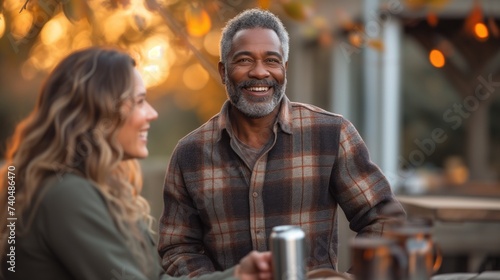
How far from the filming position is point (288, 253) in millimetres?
1854

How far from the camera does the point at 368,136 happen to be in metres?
9.15

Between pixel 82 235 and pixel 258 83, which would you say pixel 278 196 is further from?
pixel 82 235

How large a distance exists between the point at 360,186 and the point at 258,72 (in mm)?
475

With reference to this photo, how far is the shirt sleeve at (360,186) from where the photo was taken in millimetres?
2869

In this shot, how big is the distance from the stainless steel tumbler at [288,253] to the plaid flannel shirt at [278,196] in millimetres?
986

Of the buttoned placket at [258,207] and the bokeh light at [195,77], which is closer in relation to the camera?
the buttoned placket at [258,207]

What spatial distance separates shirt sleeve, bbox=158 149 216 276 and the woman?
0.50m

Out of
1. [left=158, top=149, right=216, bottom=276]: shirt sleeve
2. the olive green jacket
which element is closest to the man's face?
[left=158, top=149, right=216, bottom=276]: shirt sleeve

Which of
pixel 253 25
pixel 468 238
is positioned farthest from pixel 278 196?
pixel 468 238

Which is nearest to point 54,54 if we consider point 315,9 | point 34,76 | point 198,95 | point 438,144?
point 34,76

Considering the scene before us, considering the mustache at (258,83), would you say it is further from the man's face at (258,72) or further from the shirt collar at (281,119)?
the shirt collar at (281,119)

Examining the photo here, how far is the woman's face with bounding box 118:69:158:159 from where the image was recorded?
2.29 meters

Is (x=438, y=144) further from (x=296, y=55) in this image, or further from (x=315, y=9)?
(x=315, y=9)

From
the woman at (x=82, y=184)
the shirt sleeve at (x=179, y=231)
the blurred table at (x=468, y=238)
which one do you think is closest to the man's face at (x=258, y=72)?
the shirt sleeve at (x=179, y=231)
